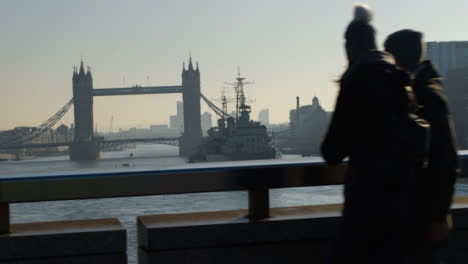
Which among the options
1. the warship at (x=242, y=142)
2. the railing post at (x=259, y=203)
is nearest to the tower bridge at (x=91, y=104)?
the warship at (x=242, y=142)

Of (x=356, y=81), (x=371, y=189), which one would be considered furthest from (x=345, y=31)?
(x=371, y=189)

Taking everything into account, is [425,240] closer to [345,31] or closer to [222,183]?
[345,31]

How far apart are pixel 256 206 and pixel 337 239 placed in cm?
82

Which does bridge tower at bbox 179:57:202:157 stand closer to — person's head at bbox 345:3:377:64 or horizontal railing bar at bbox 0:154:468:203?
horizontal railing bar at bbox 0:154:468:203

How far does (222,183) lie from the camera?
2.23 metres

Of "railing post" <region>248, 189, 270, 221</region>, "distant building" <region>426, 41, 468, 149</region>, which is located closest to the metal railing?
"railing post" <region>248, 189, 270, 221</region>

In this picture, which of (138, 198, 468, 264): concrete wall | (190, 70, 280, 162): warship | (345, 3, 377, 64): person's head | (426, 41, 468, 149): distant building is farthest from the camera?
(426, 41, 468, 149): distant building

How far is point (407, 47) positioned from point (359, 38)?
20 centimetres

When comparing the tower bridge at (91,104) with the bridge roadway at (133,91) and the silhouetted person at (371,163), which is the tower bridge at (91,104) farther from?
the silhouetted person at (371,163)

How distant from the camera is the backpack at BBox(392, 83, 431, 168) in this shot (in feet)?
4.83

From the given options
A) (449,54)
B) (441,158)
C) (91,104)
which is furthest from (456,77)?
(441,158)

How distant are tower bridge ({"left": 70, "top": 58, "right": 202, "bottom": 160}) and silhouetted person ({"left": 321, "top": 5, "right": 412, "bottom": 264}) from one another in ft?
298

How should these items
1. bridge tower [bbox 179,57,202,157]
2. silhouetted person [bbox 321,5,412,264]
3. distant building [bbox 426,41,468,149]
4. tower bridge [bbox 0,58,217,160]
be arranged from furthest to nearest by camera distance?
bridge tower [bbox 179,57,202,157]
tower bridge [bbox 0,58,217,160]
distant building [bbox 426,41,468,149]
silhouetted person [bbox 321,5,412,264]

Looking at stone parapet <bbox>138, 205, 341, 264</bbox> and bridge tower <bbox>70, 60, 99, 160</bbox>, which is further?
bridge tower <bbox>70, 60, 99, 160</bbox>
